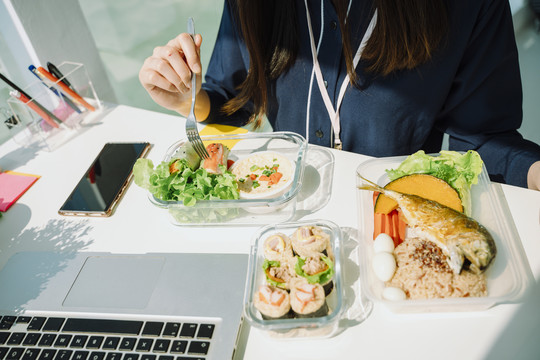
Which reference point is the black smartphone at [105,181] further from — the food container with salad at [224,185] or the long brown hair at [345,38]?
the long brown hair at [345,38]

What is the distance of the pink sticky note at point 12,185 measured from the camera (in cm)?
126

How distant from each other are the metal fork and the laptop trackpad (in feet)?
1.09

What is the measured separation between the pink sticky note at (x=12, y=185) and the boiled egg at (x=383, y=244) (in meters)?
1.17

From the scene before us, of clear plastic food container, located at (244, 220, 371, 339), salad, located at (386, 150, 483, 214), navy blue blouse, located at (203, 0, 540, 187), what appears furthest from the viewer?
navy blue blouse, located at (203, 0, 540, 187)

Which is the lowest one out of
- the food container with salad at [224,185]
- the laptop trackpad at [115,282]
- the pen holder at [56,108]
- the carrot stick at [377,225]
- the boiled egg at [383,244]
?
the laptop trackpad at [115,282]

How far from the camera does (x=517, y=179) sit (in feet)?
3.46

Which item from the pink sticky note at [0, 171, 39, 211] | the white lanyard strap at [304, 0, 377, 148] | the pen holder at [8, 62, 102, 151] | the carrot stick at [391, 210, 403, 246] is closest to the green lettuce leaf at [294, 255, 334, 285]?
the carrot stick at [391, 210, 403, 246]

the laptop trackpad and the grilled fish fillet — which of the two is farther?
the laptop trackpad

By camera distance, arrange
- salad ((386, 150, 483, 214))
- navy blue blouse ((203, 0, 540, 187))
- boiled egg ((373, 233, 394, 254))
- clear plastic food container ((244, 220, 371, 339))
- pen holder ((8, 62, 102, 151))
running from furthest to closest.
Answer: pen holder ((8, 62, 102, 151)) < navy blue blouse ((203, 0, 540, 187)) < salad ((386, 150, 483, 214)) < boiled egg ((373, 233, 394, 254)) < clear plastic food container ((244, 220, 371, 339))

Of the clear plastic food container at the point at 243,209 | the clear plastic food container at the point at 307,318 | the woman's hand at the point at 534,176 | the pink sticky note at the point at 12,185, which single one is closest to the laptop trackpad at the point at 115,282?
the clear plastic food container at the point at 243,209

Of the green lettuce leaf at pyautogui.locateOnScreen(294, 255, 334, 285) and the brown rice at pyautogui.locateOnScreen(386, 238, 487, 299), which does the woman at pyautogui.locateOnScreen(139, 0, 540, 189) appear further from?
the green lettuce leaf at pyautogui.locateOnScreen(294, 255, 334, 285)

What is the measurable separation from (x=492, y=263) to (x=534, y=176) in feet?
1.22

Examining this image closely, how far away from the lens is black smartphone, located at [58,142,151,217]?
116 cm

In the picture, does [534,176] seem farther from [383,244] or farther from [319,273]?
[319,273]
